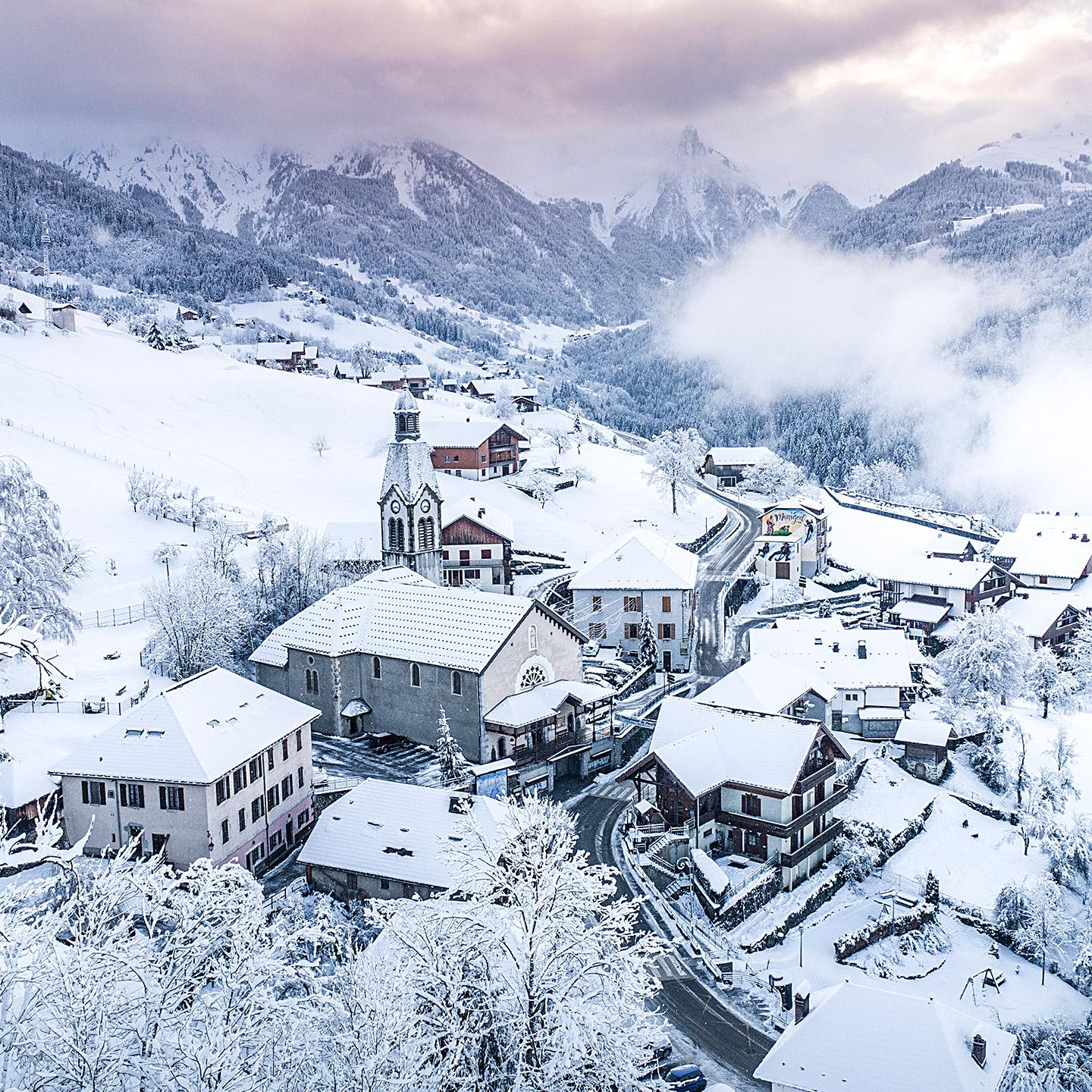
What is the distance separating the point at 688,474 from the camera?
11300cm

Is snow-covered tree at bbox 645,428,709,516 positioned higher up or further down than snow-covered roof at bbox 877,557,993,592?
higher up

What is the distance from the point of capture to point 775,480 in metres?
135

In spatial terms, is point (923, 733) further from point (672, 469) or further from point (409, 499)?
point (672, 469)

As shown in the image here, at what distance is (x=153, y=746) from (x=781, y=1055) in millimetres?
23961

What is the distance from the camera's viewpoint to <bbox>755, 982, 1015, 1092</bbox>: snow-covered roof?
28.6 meters

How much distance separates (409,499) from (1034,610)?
5693 centimetres

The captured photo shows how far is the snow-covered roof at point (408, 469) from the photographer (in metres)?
Result: 64.4

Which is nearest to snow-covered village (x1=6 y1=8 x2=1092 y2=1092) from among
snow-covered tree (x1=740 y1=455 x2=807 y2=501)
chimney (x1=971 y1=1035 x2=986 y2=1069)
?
chimney (x1=971 y1=1035 x2=986 y2=1069)

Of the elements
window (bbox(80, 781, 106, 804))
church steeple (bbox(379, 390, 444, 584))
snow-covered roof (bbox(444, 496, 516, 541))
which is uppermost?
church steeple (bbox(379, 390, 444, 584))

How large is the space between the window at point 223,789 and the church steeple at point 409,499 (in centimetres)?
2849

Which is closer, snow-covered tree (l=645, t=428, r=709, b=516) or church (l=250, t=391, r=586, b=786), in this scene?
church (l=250, t=391, r=586, b=786)

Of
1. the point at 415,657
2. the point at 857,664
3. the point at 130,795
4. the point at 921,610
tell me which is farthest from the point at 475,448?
the point at 130,795

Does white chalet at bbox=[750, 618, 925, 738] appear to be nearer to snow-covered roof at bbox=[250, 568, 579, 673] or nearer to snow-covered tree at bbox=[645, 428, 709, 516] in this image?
snow-covered roof at bbox=[250, 568, 579, 673]

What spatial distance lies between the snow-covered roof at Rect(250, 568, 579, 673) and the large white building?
11.5m
